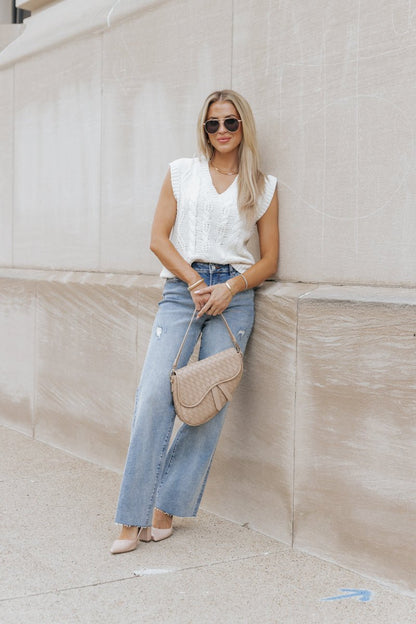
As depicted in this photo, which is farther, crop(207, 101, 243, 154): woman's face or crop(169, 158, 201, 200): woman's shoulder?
crop(169, 158, 201, 200): woman's shoulder

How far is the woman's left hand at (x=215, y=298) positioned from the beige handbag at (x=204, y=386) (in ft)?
0.68

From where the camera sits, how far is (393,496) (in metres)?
3.86

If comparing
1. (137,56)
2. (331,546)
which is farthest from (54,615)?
(137,56)

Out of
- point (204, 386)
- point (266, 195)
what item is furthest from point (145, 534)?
point (266, 195)

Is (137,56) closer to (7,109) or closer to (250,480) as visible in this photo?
(7,109)

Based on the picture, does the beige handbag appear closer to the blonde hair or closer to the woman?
the woman

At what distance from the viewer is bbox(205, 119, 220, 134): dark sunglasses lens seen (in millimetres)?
4520

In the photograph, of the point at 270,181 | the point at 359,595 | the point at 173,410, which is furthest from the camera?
the point at 270,181

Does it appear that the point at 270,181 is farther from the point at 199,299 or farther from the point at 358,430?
the point at 358,430

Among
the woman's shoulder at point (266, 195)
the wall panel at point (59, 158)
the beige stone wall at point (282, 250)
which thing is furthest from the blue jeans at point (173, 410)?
the wall panel at point (59, 158)

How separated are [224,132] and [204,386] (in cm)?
124

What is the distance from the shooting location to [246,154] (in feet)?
15.0

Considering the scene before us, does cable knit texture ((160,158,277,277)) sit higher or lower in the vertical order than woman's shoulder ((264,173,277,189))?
lower

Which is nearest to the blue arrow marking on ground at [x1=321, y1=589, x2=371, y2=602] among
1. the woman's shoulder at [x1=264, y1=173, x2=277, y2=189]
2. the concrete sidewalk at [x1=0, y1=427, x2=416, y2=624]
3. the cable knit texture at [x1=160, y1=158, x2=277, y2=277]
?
the concrete sidewalk at [x1=0, y1=427, x2=416, y2=624]
